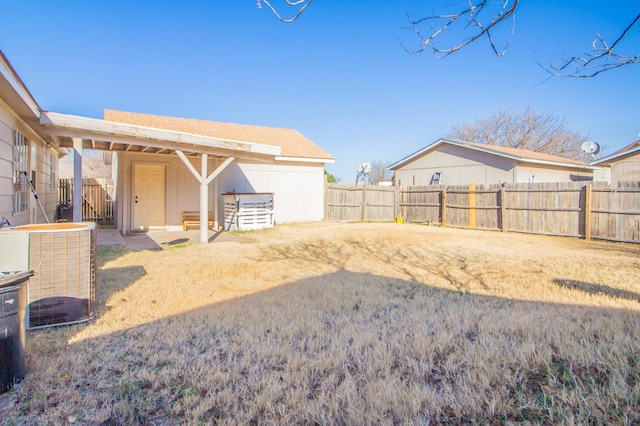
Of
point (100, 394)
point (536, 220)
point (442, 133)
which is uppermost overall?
point (442, 133)

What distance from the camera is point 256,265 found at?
266 inches

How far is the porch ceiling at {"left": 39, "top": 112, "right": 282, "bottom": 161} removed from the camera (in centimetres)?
697

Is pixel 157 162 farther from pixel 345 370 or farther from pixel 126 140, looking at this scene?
pixel 345 370

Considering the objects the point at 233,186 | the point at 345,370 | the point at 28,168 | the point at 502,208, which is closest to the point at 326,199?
the point at 233,186

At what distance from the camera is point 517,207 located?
12.7 metres

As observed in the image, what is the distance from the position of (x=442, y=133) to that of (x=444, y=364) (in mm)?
35894

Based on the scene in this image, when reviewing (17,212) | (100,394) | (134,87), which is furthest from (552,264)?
(134,87)

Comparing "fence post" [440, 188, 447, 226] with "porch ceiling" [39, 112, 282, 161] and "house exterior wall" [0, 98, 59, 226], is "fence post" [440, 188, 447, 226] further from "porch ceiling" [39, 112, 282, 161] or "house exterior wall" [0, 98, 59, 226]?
"house exterior wall" [0, 98, 59, 226]

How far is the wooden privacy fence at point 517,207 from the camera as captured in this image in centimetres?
1035

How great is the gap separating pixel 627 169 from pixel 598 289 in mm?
13985

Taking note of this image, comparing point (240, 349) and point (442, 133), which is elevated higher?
point (442, 133)

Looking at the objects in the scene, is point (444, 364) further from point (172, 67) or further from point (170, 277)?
point (172, 67)

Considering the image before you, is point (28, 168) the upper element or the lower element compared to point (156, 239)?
upper

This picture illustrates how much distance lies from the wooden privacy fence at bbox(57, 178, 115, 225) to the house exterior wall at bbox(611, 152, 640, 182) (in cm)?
2130
